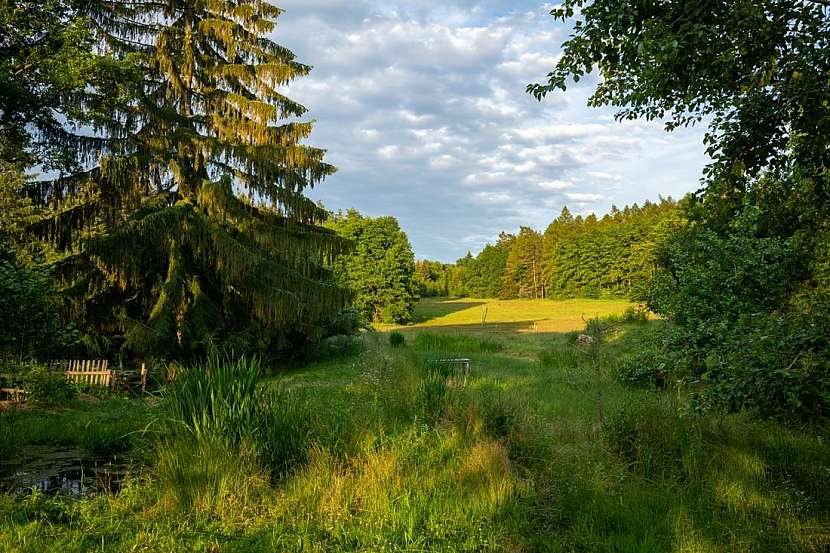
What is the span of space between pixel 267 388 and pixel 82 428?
Answer: 13.1 ft

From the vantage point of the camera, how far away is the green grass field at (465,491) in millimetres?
3959

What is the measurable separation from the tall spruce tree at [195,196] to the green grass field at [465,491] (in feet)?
28.3

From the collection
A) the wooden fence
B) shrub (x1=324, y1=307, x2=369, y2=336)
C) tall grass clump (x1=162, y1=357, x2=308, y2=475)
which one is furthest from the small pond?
shrub (x1=324, y1=307, x2=369, y2=336)

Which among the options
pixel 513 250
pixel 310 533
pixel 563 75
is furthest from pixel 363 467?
pixel 513 250

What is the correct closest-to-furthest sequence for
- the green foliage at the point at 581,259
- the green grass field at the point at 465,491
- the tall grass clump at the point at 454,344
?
the green grass field at the point at 465,491 → the tall grass clump at the point at 454,344 → the green foliage at the point at 581,259

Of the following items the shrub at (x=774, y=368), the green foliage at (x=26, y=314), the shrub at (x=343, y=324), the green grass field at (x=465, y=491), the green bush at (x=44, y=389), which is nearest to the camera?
the shrub at (x=774, y=368)

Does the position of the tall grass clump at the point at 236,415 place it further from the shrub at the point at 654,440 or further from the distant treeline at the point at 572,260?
the distant treeline at the point at 572,260

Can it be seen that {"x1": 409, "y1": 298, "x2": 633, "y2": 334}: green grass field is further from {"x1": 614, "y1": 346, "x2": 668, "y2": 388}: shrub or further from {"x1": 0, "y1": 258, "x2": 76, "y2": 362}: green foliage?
{"x1": 0, "y1": 258, "x2": 76, "y2": 362}: green foliage

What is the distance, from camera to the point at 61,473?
5.80m

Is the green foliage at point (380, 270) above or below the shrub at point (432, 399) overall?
above

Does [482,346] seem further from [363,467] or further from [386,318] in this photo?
[386,318]

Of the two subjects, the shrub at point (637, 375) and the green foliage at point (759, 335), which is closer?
the green foliage at point (759, 335)

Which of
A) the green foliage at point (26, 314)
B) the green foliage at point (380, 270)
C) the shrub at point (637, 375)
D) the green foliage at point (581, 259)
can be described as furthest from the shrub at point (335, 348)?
the green foliage at point (581, 259)

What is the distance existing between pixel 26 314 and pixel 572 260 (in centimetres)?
7401
